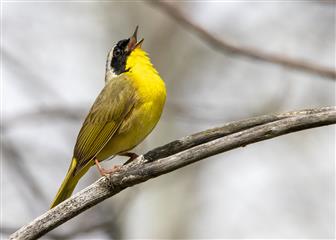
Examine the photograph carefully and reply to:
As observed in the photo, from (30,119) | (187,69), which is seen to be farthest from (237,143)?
(187,69)

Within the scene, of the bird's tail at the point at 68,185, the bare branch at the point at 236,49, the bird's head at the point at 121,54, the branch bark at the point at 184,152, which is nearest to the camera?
the branch bark at the point at 184,152

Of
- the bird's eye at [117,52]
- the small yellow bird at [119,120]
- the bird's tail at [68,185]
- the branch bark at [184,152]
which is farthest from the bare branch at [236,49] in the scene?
the branch bark at [184,152]

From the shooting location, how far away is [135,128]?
5.79 metres

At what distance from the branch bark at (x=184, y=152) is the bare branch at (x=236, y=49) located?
205cm

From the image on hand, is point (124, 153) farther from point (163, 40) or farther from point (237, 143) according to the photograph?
point (163, 40)

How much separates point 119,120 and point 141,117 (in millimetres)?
261

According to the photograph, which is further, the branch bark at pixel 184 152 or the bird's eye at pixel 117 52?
the bird's eye at pixel 117 52

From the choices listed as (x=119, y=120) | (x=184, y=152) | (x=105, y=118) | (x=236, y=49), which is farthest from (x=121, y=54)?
(x=184, y=152)

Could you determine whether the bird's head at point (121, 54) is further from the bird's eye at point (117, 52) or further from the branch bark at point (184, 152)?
the branch bark at point (184, 152)

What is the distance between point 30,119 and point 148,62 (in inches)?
98.5

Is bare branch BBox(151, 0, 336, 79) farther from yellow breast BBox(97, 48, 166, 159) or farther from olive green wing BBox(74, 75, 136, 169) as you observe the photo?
olive green wing BBox(74, 75, 136, 169)

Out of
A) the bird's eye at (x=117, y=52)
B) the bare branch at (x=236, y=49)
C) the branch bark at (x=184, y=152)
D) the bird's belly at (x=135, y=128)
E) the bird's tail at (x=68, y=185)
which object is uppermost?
the bird's eye at (x=117, y=52)

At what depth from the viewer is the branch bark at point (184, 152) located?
13.6 feet

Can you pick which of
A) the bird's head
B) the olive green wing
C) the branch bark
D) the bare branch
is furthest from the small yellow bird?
the branch bark
